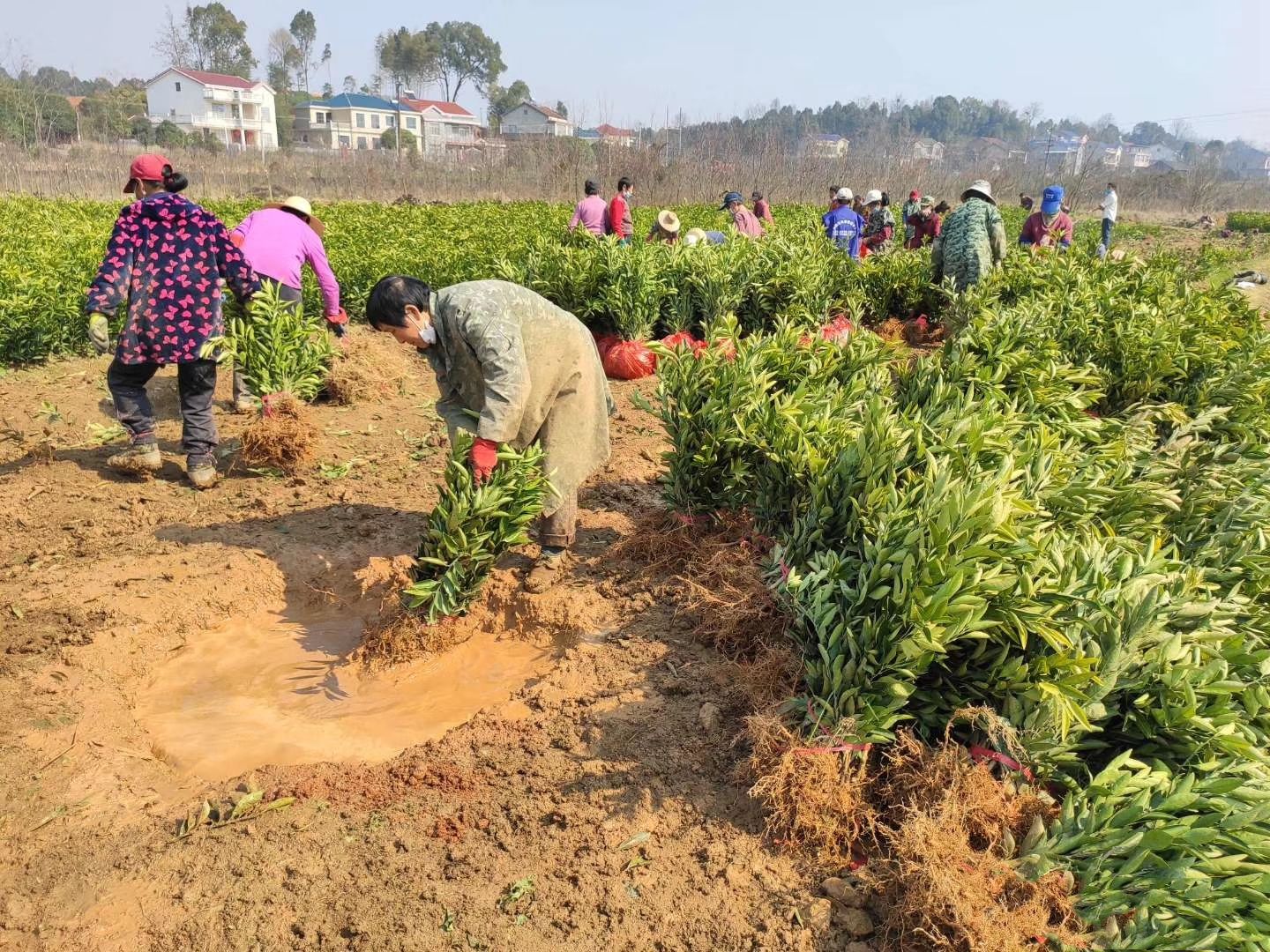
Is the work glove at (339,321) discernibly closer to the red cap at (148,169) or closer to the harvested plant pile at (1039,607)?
the red cap at (148,169)

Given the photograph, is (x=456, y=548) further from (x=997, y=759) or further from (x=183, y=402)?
(x=183, y=402)

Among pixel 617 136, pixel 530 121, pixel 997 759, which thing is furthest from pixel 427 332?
pixel 530 121

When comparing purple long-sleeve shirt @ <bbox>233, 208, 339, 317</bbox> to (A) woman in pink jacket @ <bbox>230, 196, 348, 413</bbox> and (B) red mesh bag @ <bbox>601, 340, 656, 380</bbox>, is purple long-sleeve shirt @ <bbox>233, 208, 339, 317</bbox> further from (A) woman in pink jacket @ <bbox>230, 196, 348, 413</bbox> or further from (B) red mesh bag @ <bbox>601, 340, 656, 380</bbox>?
(B) red mesh bag @ <bbox>601, 340, 656, 380</bbox>

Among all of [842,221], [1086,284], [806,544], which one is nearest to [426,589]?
[806,544]

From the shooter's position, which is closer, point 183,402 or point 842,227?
point 183,402

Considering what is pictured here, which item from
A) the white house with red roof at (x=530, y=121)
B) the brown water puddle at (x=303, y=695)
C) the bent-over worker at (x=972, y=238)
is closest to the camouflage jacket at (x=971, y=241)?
the bent-over worker at (x=972, y=238)

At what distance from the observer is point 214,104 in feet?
225

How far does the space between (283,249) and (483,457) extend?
12.3ft

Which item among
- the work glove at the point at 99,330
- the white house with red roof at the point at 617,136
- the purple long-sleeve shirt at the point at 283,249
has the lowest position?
the work glove at the point at 99,330

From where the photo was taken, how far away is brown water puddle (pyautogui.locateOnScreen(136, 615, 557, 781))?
3361mm

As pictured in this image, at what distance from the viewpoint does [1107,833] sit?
217 centimetres

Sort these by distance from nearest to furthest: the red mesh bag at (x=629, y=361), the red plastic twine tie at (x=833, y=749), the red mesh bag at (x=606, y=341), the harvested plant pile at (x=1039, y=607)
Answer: the harvested plant pile at (x=1039, y=607) < the red plastic twine tie at (x=833, y=749) < the red mesh bag at (x=629, y=361) < the red mesh bag at (x=606, y=341)

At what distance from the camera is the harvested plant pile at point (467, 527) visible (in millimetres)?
3697

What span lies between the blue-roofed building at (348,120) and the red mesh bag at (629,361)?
77.8 m
